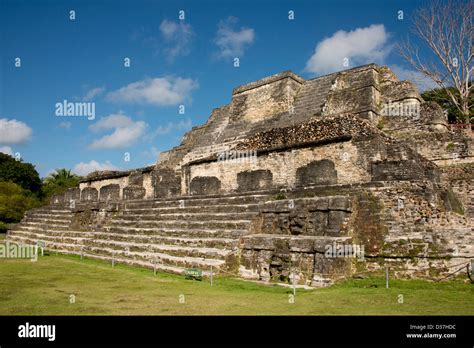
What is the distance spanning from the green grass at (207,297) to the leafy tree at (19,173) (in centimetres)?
3884

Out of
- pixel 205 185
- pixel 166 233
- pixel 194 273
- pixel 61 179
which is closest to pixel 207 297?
pixel 194 273

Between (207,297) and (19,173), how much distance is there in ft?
145

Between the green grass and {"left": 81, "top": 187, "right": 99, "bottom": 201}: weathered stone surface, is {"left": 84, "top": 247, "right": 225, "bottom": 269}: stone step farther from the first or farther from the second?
{"left": 81, "top": 187, "right": 99, "bottom": 201}: weathered stone surface

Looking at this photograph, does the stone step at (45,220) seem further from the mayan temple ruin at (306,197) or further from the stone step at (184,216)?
the stone step at (184,216)

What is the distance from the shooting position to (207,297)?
589 centimetres

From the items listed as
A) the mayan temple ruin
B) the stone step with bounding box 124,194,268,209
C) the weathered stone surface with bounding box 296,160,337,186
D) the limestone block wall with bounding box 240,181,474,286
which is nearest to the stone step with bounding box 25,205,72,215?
the mayan temple ruin

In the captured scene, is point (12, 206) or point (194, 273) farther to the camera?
point (12, 206)

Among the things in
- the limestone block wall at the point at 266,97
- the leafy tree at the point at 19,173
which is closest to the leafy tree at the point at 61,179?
the leafy tree at the point at 19,173

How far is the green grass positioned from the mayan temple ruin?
2.17ft

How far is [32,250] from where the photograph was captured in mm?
12797

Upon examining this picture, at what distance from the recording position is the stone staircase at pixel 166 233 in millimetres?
8719

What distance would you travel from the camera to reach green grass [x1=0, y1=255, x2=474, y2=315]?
194 inches

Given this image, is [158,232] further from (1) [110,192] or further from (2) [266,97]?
(1) [110,192]
